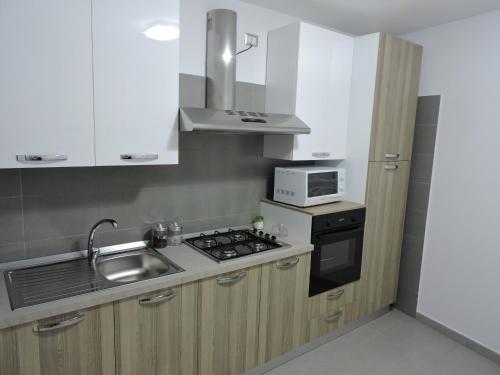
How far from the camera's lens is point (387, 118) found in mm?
2688

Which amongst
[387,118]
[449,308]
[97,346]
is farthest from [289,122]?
[449,308]

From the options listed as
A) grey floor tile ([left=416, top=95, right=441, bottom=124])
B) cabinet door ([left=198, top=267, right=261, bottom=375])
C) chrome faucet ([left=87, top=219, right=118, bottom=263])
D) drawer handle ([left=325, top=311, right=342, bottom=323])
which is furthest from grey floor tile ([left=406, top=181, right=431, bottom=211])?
chrome faucet ([left=87, top=219, right=118, bottom=263])

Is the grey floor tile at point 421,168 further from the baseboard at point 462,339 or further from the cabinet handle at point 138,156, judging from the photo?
the cabinet handle at point 138,156

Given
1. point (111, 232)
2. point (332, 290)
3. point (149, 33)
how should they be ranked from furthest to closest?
point (332, 290) < point (111, 232) < point (149, 33)

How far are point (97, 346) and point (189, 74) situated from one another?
1.63 metres

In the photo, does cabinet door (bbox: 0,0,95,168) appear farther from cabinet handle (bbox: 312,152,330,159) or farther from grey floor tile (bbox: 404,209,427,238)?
grey floor tile (bbox: 404,209,427,238)

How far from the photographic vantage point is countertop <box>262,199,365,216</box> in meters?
2.45

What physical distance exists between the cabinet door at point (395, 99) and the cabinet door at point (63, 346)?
211 centimetres

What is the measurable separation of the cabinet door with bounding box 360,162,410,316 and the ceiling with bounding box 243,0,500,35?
112 cm

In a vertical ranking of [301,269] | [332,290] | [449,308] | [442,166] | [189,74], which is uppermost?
[189,74]

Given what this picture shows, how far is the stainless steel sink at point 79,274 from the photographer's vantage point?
1578mm

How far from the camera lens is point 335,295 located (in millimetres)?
2637

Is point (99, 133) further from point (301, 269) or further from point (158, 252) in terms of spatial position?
point (301, 269)

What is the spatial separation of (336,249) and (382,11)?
1783 millimetres
